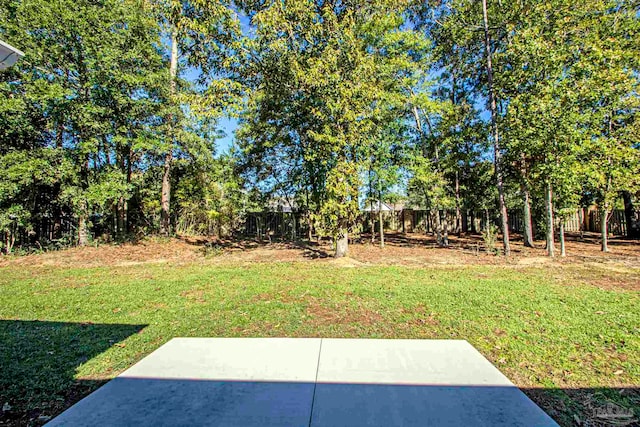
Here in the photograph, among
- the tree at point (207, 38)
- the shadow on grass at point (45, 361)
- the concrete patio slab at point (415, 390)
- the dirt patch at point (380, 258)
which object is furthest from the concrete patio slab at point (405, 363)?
the tree at point (207, 38)

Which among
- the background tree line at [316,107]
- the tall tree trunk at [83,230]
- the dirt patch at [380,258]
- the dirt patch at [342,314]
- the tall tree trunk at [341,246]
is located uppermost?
the background tree line at [316,107]

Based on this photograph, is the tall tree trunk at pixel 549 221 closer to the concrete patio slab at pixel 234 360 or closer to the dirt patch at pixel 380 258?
the dirt patch at pixel 380 258

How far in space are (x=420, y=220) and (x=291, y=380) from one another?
60.6ft

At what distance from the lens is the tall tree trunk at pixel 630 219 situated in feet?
42.3

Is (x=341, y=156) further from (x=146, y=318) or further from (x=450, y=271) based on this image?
(x=146, y=318)

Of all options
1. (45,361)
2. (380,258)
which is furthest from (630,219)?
(45,361)

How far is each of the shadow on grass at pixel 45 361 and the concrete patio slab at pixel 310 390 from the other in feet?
1.03

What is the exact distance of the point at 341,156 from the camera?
27.6 ft

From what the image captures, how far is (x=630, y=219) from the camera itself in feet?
43.2

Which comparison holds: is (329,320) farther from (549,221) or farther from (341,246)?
(549,221)

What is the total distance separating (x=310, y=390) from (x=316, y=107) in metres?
7.60

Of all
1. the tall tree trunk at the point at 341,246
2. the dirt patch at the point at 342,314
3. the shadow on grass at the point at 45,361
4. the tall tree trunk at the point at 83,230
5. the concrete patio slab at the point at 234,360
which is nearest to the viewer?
the shadow on grass at the point at 45,361

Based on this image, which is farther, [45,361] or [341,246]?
[341,246]

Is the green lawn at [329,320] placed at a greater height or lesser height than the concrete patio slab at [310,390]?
lesser
